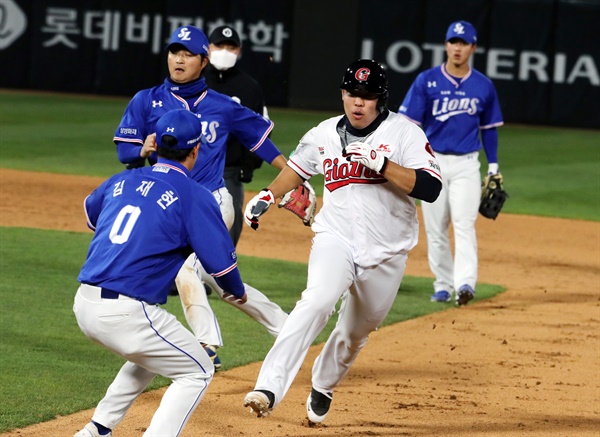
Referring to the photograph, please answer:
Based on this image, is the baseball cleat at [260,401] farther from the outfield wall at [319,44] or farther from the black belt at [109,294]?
the outfield wall at [319,44]

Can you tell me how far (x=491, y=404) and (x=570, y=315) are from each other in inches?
118

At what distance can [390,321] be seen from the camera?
30.2ft

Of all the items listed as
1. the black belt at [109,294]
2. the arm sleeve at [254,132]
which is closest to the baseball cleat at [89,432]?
the black belt at [109,294]

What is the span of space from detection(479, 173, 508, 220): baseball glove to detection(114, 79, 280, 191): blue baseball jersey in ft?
10.5

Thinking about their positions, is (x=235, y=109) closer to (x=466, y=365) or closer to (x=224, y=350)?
(x=224, y=350)

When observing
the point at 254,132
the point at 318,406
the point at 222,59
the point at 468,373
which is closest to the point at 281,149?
the point at 222,59

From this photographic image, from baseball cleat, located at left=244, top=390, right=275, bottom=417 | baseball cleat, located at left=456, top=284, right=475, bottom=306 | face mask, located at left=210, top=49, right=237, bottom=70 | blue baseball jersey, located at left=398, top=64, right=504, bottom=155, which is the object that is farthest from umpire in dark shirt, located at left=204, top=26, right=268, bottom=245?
baseball cleat, located at left=244, top=390, right=275, bottom=417

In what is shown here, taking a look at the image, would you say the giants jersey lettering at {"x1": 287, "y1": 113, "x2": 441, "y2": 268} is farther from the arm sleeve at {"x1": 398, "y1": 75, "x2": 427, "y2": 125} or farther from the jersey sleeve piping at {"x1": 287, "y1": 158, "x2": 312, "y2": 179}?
the arm sleeve at {"x1": 398, "y1": 75, "x2": 427, "y2": 125}

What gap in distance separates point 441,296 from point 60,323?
135 inches

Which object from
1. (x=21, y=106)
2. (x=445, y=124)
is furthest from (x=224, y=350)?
(x=21, y=106)

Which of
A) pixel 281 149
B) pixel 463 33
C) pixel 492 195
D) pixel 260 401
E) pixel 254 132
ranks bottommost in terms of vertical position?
pixel 281 149

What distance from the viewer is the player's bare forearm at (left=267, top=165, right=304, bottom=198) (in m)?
6.29

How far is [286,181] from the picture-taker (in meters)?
6.31

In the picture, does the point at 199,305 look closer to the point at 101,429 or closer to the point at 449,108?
the point at 101,429
